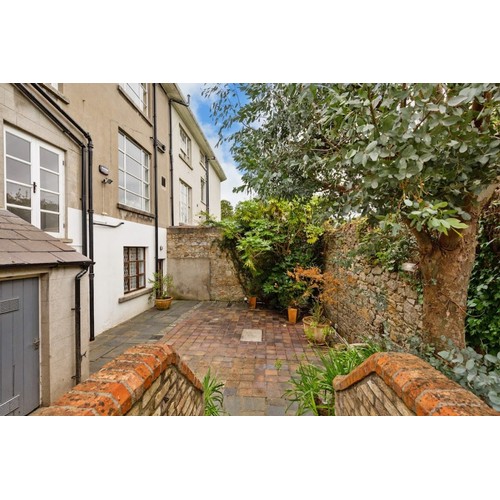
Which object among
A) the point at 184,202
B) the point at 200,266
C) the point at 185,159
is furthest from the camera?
the point at 184,202

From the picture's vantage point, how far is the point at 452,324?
2.04 m

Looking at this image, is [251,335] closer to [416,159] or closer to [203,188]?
[416,159]

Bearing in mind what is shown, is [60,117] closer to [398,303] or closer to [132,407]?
[132,407]

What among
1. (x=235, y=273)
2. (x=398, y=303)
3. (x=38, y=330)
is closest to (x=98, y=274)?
(x=38, y=330)

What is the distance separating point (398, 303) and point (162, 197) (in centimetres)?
795

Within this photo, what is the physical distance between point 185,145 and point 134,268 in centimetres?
695

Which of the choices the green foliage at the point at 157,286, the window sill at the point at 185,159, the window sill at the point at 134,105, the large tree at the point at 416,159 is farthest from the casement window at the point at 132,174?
the large tree at the point at 416,159

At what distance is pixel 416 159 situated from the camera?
1.52 meters

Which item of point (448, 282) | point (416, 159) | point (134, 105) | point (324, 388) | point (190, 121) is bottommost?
point (324, 388)

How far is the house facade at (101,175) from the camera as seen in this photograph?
147 inches

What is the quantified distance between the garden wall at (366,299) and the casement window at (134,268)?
5.53 m

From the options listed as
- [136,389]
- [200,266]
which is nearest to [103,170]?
[200,266]

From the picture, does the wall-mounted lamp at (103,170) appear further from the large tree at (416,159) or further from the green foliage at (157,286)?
the large tree at (416,159)

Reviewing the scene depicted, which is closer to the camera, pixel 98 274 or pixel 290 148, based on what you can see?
pixel 290 148
